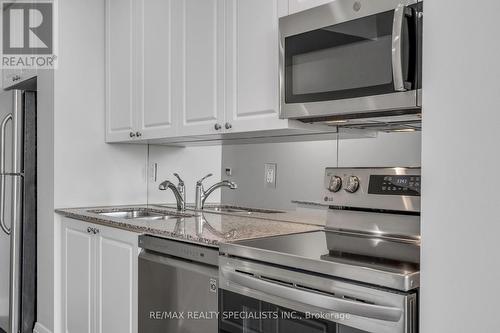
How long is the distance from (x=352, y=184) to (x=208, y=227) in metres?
0.66

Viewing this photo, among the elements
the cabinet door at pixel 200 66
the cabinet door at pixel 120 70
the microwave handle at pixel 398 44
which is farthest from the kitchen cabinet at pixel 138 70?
the microwave handle at pixel 398 44

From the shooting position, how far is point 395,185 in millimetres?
1572

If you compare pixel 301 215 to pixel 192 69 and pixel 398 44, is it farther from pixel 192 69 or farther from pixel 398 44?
pixel 398 44

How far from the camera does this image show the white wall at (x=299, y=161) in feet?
6.08

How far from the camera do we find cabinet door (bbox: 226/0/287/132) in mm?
1864

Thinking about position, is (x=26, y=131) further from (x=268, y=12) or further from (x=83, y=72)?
(x=268, y=12)

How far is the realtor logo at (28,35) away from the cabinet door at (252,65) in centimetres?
138

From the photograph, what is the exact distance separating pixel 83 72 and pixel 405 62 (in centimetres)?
218

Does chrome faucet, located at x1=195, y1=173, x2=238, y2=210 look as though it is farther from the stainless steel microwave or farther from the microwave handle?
the microwave handle

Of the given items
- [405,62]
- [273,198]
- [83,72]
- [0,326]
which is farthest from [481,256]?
[0,326]

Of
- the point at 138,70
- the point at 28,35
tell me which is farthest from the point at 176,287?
the point at 28,35

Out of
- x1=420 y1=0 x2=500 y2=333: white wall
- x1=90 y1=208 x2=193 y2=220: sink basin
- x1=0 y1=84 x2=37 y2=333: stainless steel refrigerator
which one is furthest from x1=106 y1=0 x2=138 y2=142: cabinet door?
x1=420 y1=0 x2=500 y2=333: white wall

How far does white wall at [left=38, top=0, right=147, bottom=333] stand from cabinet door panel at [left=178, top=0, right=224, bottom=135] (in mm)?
854

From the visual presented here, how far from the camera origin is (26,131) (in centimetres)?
300
